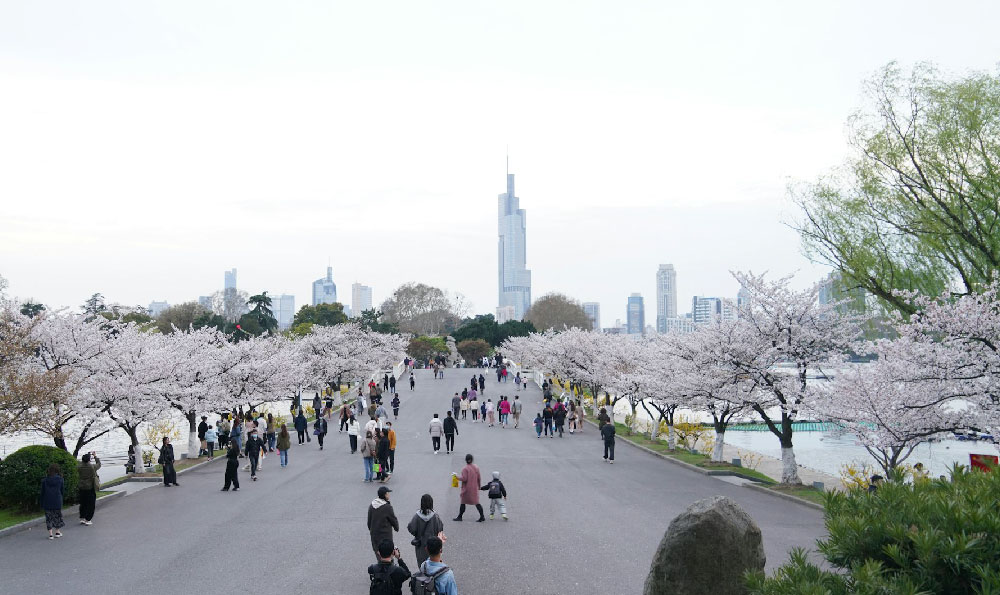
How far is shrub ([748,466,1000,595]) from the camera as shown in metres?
4.52

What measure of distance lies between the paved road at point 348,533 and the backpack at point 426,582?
2.31 m

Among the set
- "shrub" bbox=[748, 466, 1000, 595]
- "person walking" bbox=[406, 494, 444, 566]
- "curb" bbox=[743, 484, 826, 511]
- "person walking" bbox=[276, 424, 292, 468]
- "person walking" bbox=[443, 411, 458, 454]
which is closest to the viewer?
"shrub" bbox=[748, 466, 1000, 595]

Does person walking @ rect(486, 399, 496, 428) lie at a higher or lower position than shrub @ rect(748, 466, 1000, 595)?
lower

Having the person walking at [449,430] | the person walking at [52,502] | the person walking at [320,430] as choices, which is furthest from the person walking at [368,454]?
the person walking at [320,430]

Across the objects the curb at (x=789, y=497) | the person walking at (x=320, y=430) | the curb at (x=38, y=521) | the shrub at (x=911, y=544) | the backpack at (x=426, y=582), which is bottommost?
the curb at (x=789, y=497)

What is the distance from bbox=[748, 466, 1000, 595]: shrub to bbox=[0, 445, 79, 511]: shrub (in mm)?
16364

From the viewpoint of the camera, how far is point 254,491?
19219 millimetres

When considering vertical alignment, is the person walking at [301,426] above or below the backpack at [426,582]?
below

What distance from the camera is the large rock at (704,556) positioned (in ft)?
26.2

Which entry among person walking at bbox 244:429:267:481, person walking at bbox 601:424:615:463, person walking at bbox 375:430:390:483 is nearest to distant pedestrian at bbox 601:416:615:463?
person walking at bbox 601:424:615:463

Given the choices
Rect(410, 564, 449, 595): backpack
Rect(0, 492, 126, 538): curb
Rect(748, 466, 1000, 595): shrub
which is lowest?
Rect(0, 492, 126, 538): curb

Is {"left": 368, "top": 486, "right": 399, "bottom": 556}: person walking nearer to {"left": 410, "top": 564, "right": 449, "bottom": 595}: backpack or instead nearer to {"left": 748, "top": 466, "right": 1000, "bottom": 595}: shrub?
{"left": 410, "top": 564, "right": 449, "bottom": 595}: backpack

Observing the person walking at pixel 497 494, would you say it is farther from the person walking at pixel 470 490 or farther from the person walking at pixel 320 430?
the person walking at pixel 320 430

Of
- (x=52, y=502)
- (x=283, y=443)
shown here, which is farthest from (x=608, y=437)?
(x=52, y=502)
